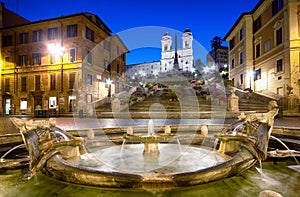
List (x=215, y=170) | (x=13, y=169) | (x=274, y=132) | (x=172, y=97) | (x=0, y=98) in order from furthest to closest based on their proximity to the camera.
Answer: (x=0, y=98), (x=172, y=97), (x=274, y=132), (x=13, y=169), (x=215, y=170)

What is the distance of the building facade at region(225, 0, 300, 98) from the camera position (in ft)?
65.3

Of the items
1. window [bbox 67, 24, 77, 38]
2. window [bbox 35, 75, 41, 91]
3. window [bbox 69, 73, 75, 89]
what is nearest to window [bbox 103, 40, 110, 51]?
window [bbox 67, 24, 77, 38]

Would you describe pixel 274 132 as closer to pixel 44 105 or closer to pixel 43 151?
pixel 43 151

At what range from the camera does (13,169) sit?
14.6 ft

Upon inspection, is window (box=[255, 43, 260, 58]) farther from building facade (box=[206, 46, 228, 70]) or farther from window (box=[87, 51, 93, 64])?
building facade (box=[206, 46, 228, 70])

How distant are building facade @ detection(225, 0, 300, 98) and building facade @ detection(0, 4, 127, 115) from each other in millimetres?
20966

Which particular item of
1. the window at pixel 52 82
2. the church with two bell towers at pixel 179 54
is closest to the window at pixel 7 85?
the window at pixel 52 82

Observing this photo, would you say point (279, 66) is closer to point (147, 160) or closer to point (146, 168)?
point (147, 160)

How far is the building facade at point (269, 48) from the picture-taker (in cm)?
1991

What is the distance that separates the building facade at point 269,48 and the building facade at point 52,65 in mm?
20966

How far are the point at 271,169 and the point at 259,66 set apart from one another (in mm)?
26408

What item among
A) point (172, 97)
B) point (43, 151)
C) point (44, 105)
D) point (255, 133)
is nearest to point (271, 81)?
point (172, 97)

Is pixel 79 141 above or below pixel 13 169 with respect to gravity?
above

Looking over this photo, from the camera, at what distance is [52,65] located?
93.4ft
